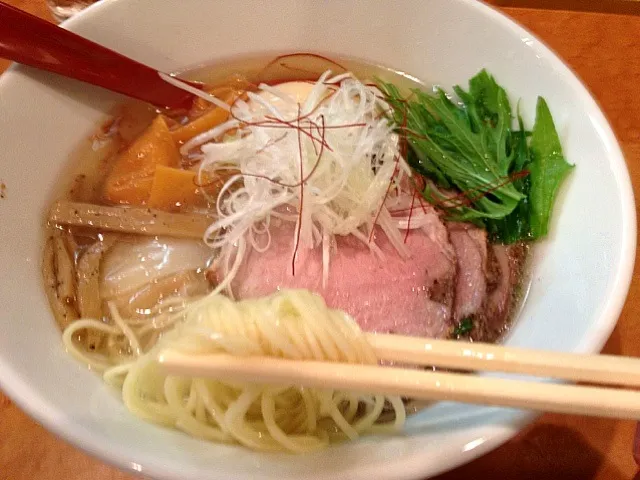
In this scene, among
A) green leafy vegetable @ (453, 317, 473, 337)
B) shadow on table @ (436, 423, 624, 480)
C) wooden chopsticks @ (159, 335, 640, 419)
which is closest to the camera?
wooden chopsticks @ (159, 335, 640, 419)

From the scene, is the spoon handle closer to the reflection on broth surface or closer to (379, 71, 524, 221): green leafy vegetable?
the reflection on broth surface

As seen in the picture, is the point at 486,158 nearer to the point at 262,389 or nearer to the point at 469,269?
the point at 469,269

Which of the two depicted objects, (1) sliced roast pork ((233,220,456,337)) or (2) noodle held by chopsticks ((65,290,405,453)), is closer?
(2) noodle held by chopsticks ((65,290,405,453))

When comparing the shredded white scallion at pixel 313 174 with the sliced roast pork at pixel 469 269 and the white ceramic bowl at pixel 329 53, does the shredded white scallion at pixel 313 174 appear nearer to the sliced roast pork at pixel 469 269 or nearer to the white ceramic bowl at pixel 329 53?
the sliced roast pork at pixel 469 269

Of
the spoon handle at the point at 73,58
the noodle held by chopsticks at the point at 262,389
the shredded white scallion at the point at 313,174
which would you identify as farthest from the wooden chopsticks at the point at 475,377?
the spoon handle at the point at 73,58

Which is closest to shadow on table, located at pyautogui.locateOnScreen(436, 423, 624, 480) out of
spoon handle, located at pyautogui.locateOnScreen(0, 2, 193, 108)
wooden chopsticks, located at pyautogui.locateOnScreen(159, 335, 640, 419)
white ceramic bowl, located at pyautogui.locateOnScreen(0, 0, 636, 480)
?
white ceramic bowl, located at pyautogui.locateOnScreen(0, 0, 636, 480)

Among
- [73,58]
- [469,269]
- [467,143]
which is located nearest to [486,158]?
[467,143]
